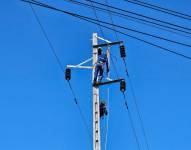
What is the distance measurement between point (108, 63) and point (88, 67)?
2.00ft

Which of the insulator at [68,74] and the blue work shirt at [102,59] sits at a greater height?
the blue work shirt at [102,59]

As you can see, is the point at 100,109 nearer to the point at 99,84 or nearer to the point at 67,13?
the point at 99,84

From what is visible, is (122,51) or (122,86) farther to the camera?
(122,51)

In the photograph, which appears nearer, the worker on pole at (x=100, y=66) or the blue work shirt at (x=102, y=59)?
the worker on pole at (x=100, y=66)

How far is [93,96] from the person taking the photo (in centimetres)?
1445

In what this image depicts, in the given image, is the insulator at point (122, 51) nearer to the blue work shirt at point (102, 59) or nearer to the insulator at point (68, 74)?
the blue work shirt at point (102, 59)

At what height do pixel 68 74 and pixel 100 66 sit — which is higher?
pixel 100 66

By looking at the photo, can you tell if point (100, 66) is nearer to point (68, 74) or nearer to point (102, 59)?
point (102, 59)

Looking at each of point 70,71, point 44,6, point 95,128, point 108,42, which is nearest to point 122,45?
point 108,42

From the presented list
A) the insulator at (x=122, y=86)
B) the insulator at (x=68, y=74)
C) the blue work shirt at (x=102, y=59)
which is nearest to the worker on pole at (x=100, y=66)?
the blue work shirt at (x=102, y=59)

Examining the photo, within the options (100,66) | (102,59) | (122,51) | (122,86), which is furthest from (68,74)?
(122,86)

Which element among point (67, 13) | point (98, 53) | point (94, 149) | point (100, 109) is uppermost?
point (98, 53)

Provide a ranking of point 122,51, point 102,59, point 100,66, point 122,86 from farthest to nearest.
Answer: point 102,59 → point 100,66 → point 122,51 → point 122,86

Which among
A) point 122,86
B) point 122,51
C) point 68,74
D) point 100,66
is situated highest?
point 122,51
